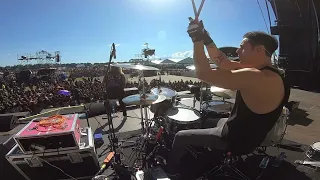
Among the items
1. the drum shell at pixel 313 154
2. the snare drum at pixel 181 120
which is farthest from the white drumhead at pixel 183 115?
the drum shell at pixel 313 154

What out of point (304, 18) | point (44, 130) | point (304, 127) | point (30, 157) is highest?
point (304, 18)

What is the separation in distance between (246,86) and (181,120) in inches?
72.2

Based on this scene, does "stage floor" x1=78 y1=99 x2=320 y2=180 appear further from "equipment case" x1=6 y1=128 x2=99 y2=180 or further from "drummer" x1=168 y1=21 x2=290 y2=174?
"drummer" x1=168 y1=21 x2=290 y2=174

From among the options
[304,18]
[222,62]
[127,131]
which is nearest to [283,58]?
[304,18]

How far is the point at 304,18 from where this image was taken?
42.0 ft

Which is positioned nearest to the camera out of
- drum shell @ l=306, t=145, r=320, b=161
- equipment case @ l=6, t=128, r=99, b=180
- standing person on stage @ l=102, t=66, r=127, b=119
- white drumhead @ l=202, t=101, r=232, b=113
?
equipment case @ l=6, t=128, r=99, b=180

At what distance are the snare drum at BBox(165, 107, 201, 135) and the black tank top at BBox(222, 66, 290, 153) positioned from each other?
1140 millimetres

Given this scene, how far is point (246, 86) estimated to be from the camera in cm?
198

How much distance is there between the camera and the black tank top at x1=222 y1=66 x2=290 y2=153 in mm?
2225

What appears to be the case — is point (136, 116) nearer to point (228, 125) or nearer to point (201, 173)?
point (201, 173)

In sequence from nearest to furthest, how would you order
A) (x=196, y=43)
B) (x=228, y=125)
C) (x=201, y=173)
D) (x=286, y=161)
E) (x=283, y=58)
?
(x=196, y=43), (x=228, y=125), (x=201, y=173), (x=286, y=161), (x=283, y=58)

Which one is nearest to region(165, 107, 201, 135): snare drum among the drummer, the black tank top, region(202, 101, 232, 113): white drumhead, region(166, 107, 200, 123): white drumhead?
region(166, 107, 200, 123): white drumhead

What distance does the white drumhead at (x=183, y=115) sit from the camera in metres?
3.75

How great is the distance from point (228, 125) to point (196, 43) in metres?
1.19
